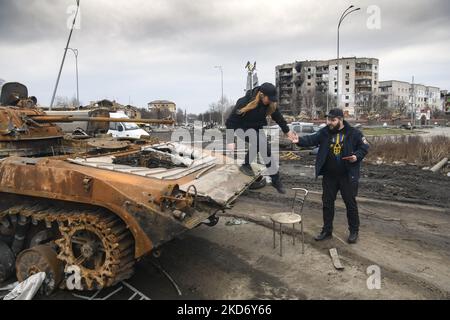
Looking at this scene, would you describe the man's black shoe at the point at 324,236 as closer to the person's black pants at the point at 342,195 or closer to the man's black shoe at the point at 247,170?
the person's black pants at the point at 342,195

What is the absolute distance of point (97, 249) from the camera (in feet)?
13.6

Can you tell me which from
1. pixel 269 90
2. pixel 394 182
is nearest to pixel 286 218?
pixel 269 90

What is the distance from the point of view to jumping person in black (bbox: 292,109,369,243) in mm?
5574

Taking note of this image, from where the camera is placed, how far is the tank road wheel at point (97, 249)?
3930 millimetres

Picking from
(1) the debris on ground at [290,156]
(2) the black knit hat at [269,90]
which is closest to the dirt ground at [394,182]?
(1) the debris on ground at [290,156]

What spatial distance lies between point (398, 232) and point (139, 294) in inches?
163

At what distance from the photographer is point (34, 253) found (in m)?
4.36

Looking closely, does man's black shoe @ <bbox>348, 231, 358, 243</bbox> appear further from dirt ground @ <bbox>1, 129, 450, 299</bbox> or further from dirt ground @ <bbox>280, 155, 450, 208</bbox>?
dirt ground @ <bbox>280, 155, 450, 208</bbox>

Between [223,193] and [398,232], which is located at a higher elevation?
[223,193]
